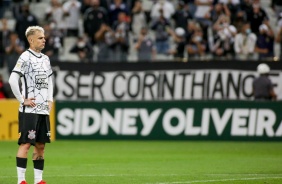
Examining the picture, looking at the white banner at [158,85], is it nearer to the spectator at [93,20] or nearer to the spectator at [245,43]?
the spectator at [245,43]

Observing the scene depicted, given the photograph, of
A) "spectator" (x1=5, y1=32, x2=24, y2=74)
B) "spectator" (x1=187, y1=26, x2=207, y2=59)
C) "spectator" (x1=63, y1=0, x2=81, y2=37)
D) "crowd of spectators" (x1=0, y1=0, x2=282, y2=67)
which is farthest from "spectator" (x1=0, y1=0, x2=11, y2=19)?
"spectator" (x1=187, y1=26, x2=207, y2=59)

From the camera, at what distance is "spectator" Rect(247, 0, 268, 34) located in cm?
2639

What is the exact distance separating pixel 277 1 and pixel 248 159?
37.4 feet

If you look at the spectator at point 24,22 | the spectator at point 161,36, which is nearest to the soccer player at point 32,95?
the spectator at point 161,36

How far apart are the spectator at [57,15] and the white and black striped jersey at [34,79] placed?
16.4m

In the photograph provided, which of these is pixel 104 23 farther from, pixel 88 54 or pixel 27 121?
pixel 27 121

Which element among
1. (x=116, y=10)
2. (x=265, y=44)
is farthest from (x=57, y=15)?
(x=265, y=44)

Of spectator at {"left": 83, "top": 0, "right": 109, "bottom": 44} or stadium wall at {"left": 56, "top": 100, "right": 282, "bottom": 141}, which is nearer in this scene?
stadium wall at {"left": 56, "top": 100, "right": 282, "bottom": 141}

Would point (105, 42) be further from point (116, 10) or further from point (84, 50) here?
point (116, 10)

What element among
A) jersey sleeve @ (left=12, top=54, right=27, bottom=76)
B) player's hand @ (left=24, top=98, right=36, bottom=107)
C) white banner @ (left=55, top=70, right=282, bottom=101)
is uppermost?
jersey sleeve @ (left=12, top=54, right=27, bottom=76)

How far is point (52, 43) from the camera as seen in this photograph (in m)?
27.2

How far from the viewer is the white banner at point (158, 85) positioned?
25.4 meters

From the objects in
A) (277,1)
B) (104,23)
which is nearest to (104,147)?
(104,23)

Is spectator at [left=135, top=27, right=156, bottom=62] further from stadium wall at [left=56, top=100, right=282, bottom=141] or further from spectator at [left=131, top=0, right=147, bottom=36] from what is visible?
stadium wall at [left=56, top=100, right=282, bottom=141]
